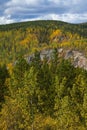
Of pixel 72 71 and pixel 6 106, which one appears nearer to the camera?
pixel 6 106

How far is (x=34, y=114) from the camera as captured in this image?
74.3 m

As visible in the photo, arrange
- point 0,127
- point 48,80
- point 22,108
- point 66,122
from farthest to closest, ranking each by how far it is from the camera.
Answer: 1. point 48,80
2. point 22,108
3. point 66,122
4. point 0,127

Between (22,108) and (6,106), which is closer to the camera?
(6,106)

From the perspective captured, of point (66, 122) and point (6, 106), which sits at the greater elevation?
point (6, 106)

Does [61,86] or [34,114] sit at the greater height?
[61,86]

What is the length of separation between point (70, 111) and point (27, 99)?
11.1m

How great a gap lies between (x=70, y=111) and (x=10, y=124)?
1242 cm

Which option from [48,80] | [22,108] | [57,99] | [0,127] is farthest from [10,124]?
[48,80]

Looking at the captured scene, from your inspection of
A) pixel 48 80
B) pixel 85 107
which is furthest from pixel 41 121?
pixel 48 80

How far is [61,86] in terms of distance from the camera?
253 ft

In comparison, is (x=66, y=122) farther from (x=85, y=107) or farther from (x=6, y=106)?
(x=6, y=106)

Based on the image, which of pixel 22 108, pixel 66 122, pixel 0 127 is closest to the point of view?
pixel 0 127

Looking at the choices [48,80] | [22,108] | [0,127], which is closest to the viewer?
[0,127]

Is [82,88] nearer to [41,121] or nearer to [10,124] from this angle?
[41,121]
